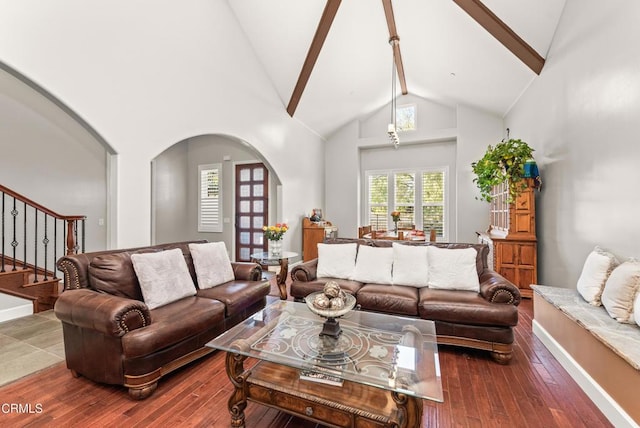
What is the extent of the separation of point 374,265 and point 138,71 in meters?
3.54

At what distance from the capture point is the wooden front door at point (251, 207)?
6.62 m

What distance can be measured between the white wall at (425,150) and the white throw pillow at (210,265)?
4.72m

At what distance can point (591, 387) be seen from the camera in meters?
2.01

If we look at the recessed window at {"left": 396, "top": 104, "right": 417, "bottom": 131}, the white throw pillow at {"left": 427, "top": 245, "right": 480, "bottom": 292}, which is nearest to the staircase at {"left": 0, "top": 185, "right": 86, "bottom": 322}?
the white throw pillow at {"left": 427, "top": 245, "right": 480, "bottom": 292}

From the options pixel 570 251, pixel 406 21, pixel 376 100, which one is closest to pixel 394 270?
pixel 570 251

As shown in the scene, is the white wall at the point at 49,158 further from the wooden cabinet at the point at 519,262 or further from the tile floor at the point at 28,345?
the wooden cabinet at the point at 519,262

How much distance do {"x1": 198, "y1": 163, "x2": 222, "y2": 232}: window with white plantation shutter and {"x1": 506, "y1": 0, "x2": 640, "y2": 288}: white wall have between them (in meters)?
6.28

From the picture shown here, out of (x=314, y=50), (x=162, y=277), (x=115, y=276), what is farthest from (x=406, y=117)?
(x=115, y=276)

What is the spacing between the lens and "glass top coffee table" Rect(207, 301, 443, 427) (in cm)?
145

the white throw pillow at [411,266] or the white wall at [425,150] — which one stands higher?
the white wall at [425,150]

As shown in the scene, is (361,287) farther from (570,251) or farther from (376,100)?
(376,100)

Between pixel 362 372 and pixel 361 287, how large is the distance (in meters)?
1.62

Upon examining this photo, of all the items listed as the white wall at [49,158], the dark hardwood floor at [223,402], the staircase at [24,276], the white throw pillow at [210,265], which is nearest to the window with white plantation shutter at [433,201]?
the dark hardwood floor at [223,402]

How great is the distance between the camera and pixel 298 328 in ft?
6.99
